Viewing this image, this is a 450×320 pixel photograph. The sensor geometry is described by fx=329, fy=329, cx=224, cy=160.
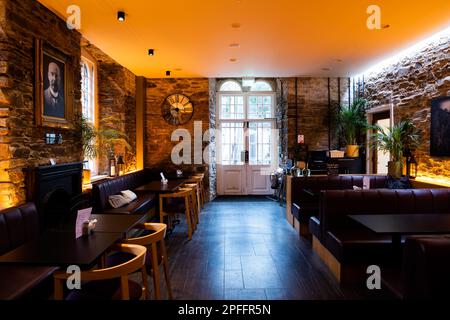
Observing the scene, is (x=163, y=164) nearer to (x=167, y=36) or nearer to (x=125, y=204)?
(x=125, y=204)

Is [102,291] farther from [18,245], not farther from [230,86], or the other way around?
[230,86]

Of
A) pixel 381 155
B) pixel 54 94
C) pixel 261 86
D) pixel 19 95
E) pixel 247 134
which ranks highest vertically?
pixel 261 86

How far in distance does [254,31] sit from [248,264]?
3321 millimetres

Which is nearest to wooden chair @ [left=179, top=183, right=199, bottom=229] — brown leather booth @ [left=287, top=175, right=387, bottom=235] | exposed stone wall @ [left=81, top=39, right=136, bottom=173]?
brown leather booth @ [left=287, top=175, right=387, bottom=235]

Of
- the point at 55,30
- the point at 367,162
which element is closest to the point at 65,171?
the point at 55,30

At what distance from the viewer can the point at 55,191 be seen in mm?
4168

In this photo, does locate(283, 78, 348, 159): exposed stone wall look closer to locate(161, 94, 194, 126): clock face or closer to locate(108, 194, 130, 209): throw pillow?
locate(161, 94, 194, 126): clock face

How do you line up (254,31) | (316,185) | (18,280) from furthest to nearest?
(316,185) < (254,31) < (18,280)

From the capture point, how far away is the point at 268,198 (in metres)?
8.96

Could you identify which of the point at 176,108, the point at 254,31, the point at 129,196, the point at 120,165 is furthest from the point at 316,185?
the point at 176,108

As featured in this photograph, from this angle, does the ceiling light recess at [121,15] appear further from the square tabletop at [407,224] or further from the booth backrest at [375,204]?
the square tabletop at [407,224]

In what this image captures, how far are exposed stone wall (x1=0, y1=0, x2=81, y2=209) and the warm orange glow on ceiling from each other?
36 cm

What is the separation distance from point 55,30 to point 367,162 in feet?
22.4

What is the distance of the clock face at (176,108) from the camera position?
829 cm
